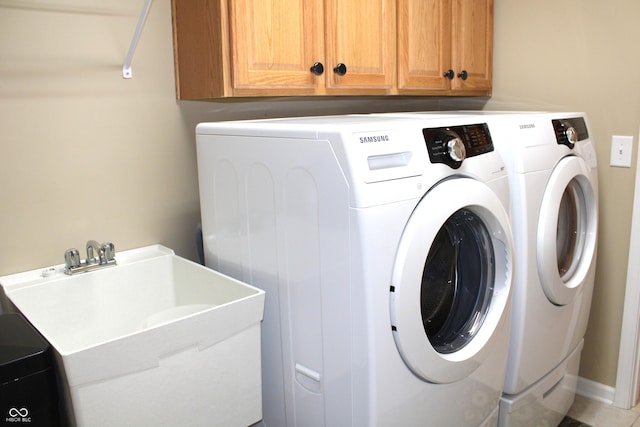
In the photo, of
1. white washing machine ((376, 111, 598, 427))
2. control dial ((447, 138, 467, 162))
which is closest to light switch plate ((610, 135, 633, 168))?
white washing machine ((376, 111, 598, 427))

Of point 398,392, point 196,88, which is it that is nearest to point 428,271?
point 398,392

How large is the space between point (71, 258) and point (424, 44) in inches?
59.1

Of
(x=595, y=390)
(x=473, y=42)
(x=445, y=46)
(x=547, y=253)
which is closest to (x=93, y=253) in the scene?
(x=547, y=253)

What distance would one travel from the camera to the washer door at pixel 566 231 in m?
1.74

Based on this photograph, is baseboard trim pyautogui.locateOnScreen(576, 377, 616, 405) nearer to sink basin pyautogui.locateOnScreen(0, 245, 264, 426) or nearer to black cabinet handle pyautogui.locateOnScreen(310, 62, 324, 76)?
sink basin pyautogui.locateOnScreen(0, 245, 264, 426)

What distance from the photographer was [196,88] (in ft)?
5.54

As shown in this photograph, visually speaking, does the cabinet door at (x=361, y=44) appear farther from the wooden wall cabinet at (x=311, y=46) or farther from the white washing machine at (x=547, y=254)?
the white washing machine at (x=547, y=254)

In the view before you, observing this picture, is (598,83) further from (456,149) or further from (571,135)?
(456,149)

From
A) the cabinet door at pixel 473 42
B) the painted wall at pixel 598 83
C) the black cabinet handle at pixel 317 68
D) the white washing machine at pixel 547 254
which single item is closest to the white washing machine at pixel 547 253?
the white washing machine at pixel 547 254

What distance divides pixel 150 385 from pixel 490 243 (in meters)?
0.99

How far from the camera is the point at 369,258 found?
3.84ft

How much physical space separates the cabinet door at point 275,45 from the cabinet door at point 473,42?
2.70ft

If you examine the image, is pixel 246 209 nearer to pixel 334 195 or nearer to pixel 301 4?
pixel 334 195

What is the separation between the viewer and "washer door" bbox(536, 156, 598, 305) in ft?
5.71
